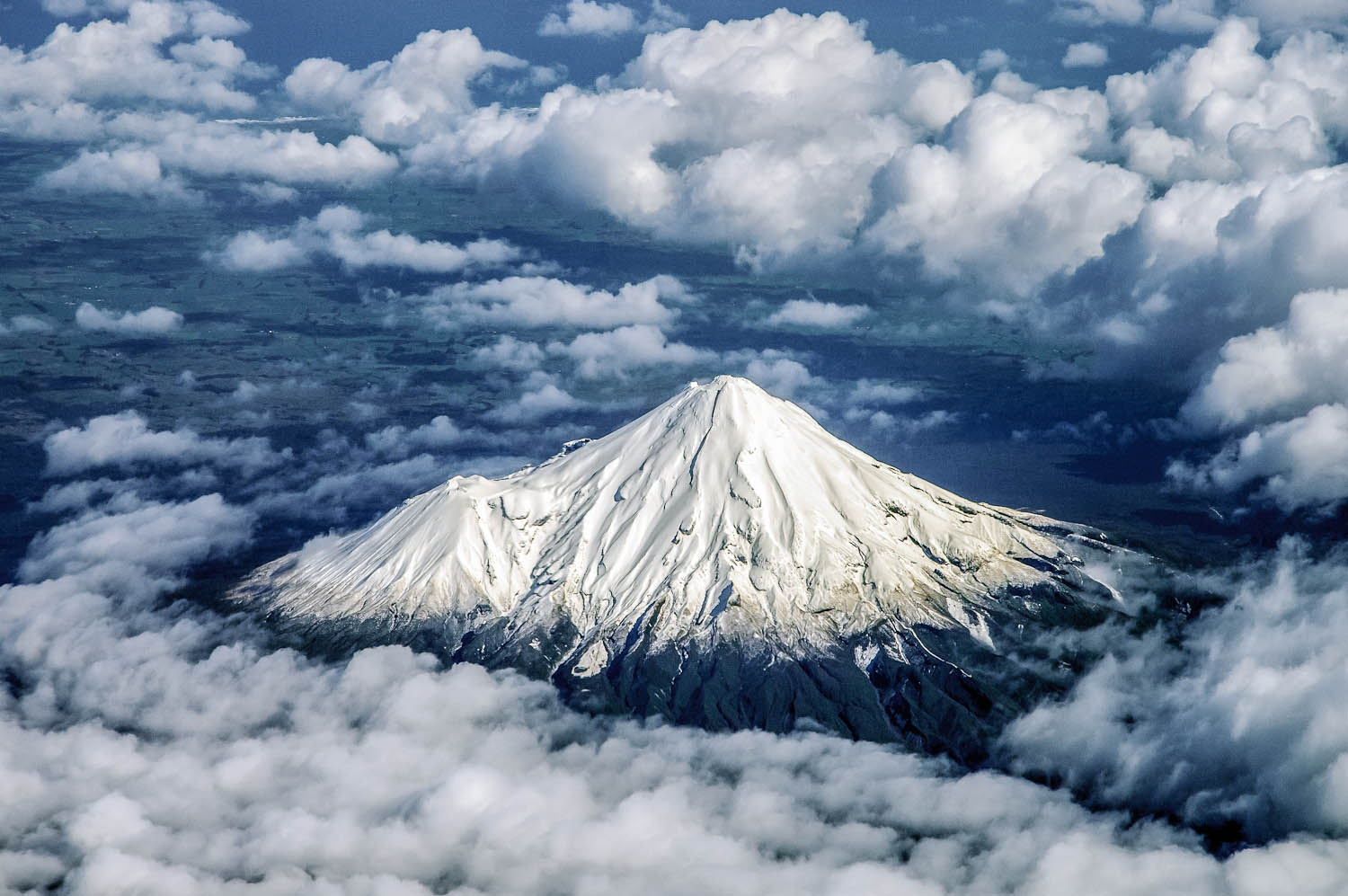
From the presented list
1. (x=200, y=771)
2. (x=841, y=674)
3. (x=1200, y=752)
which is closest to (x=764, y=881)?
(x=841, y=674)

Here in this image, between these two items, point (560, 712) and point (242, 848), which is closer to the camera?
point (242, 848)

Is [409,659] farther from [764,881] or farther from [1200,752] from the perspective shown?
[1200,752]

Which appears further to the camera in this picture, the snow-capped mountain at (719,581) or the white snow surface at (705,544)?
the white snow surface at (705,544)

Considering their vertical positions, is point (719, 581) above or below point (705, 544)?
below

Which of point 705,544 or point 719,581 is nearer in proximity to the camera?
point 719,581

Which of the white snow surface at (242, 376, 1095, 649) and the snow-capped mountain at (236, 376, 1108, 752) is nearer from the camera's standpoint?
the snow-capped mountain at (236, 376, 1108, 752)
